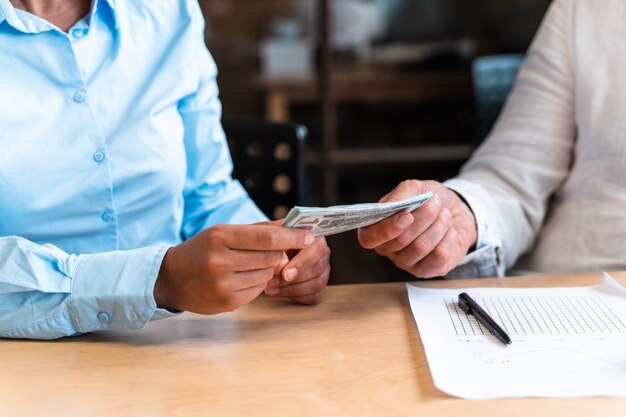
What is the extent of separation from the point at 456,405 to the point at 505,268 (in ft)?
1.96

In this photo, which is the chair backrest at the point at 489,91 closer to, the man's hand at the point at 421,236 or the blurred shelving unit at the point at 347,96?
the man's hand at the point at 421,236

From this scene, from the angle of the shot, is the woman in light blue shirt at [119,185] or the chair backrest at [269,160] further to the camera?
the chair backrest at [269,160]

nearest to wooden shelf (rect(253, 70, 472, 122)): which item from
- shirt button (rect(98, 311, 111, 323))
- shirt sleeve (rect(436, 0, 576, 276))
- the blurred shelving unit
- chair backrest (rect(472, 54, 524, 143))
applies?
the blurred shelving unit

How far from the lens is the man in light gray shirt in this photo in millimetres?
1234

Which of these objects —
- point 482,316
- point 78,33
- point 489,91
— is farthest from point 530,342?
point 489,91

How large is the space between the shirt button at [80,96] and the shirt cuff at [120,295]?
0.29 meters

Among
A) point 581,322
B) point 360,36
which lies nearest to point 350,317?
point 581,322

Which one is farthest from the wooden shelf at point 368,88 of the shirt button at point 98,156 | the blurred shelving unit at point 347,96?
the shirt button at point 98,156

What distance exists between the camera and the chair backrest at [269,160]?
63.9 inches

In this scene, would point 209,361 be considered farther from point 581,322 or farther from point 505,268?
point 505,268

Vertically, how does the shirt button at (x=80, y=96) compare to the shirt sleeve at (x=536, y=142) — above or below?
above

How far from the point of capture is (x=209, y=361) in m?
0.84

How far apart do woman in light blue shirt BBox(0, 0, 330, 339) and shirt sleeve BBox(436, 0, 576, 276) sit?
1.37 feet

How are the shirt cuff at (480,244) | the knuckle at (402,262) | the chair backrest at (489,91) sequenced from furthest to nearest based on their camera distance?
1. the chair backrest at (489,91)
2. the shirt cuff at (480,244)
3. the knuckle at (402,262)
